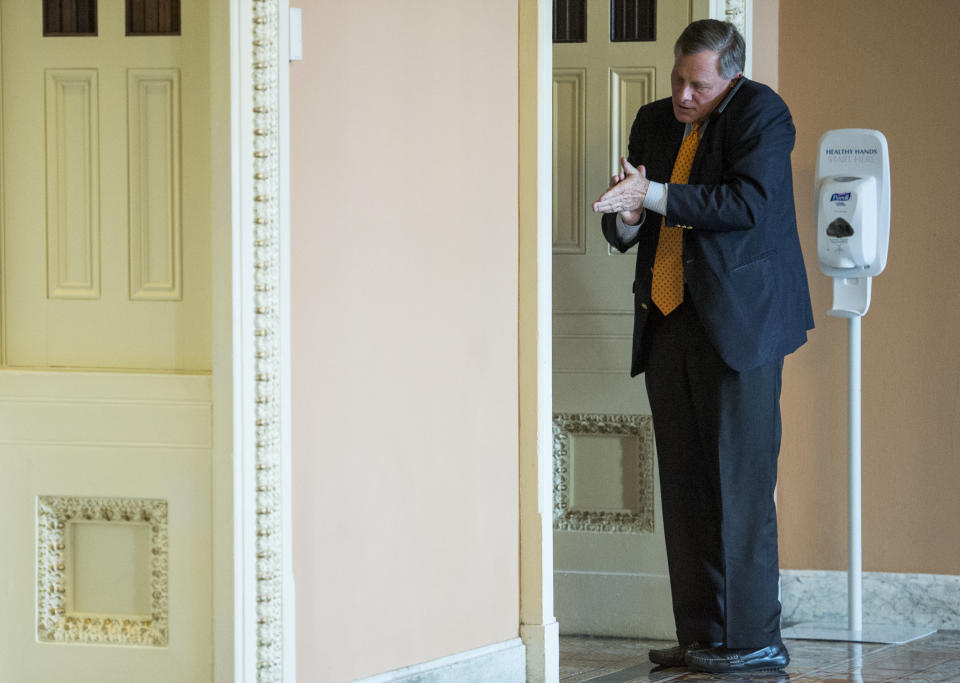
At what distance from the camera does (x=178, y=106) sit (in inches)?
102

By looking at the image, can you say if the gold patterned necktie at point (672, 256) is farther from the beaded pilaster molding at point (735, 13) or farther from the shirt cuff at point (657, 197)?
the beaded pilaster molding at point (735, 13)

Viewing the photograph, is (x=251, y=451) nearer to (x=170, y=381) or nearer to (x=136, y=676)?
(x=170, y=381)

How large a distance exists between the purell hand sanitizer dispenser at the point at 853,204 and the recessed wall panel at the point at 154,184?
187 centimetres

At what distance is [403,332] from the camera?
110 inches

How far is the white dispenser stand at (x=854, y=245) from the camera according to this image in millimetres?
3475

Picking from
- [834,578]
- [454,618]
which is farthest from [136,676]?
[834,578]

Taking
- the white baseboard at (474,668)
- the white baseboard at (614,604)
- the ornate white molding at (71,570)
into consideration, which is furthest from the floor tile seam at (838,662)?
the ornate white molding at (71,570)

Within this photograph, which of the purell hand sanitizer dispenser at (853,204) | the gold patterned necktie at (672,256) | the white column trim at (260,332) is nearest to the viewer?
the white column trim at (260,332)

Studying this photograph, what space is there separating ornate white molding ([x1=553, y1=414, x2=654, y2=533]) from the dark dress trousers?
1.57 ft

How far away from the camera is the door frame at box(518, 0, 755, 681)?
119 inches

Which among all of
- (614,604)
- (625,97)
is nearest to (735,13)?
(625,97)

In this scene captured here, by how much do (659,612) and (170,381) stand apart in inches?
70.8

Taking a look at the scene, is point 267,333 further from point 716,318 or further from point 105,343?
point 716,318

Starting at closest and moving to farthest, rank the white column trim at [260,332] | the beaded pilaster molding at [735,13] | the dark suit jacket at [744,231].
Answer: the white column trim at [260,332], the dark suit jacket at [744,231], the beaded pilaster molding at [735,13]
